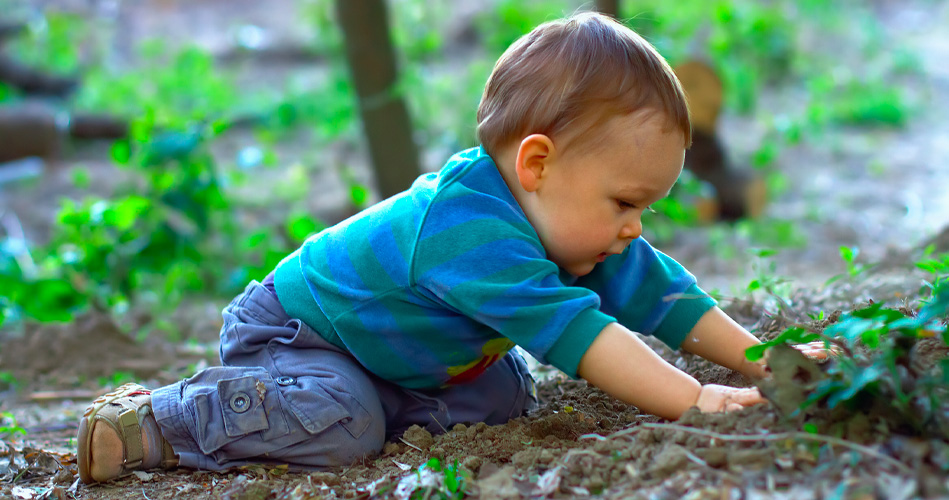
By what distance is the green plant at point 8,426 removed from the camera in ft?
8.09

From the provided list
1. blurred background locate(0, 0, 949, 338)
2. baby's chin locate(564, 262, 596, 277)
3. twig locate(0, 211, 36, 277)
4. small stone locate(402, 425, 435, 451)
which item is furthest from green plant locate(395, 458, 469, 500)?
twig locate(0, 211, 36, 277)

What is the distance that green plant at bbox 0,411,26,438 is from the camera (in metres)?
2.47

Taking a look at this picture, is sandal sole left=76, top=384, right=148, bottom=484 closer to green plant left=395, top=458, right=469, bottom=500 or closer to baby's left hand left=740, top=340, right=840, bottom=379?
green plant left=395, top=458, right=469, bottom=500

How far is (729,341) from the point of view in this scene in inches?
84.4

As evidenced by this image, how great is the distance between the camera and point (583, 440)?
1.92m

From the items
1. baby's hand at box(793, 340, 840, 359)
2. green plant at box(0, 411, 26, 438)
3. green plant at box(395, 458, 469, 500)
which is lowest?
green plant at box(0, 411, 26, 438)

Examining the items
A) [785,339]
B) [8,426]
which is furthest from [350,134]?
[785,339]

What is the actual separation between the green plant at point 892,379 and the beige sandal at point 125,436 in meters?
1.44

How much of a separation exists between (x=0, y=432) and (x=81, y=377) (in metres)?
0.68

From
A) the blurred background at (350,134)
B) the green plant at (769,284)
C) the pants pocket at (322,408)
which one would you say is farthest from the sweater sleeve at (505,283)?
the blurred background at (350,134)

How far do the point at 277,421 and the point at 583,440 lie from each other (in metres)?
0.71

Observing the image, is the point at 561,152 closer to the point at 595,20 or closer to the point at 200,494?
the point at 595,20

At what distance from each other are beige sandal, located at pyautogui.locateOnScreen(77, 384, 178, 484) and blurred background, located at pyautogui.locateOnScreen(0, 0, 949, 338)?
1679 mm

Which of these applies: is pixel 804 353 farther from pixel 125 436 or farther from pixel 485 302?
pixel 125 436
